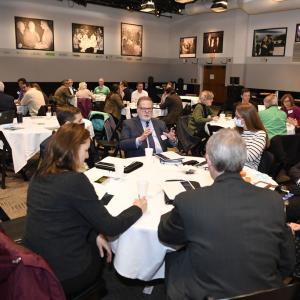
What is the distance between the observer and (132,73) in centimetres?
1566

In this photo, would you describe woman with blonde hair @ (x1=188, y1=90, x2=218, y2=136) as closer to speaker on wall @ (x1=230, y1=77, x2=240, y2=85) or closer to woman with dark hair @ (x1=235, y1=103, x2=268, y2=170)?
woman with dark hair @ (x1=235, y1=103, x2=268, y2=170)

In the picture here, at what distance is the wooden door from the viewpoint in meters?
14.5

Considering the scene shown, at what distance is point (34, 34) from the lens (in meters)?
12.4

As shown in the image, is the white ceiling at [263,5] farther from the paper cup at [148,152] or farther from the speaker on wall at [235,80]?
the paper cup at [148,152]

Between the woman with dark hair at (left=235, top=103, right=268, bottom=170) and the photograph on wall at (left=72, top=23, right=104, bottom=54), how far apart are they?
11558mm

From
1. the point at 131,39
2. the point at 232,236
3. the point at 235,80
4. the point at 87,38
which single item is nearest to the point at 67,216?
the point at 232,236

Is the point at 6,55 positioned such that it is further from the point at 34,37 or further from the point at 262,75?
the point at 262,75

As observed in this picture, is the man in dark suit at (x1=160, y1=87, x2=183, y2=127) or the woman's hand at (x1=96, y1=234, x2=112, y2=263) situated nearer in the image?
the woman's hand at (x1=96, y1=234, x2=112, y2=263)

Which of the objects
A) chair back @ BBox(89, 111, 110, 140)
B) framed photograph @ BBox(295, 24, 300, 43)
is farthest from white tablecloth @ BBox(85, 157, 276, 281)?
framed photograph @ BBox(295, 24, 300, 43)

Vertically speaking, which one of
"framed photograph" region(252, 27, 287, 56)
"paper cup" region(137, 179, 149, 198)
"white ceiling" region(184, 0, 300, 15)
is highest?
"white ceiling" region(184, 0, 300, 15)

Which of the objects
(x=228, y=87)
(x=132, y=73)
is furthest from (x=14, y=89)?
(x=228, y=87)

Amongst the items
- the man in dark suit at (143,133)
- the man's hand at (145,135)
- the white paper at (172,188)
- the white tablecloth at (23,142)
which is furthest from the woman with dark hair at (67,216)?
the white tablecloth at (23,142)

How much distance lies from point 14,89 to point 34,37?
2.10 meters

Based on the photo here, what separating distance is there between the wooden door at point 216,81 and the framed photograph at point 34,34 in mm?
6867
